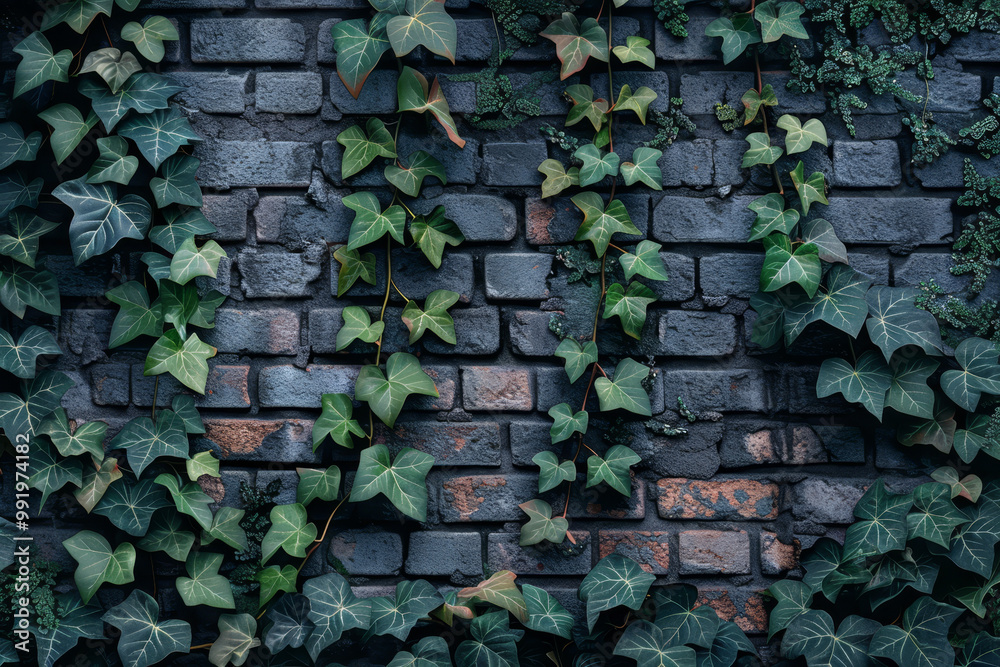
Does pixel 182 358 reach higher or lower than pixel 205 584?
higher

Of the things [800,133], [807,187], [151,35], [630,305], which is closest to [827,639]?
[630,305]

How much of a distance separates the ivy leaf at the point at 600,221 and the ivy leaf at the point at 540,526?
0.50m

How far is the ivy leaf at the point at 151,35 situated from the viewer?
108cm

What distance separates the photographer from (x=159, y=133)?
1081 millimetres

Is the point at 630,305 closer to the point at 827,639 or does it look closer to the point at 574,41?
the point at 574,41

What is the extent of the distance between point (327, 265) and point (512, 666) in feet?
2.70

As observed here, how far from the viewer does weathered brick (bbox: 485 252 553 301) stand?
1.12 metres

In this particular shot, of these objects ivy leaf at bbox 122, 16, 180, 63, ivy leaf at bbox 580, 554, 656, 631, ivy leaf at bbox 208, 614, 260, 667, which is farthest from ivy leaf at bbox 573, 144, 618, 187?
ivy leaf at bbox 208, 614, 260, 667

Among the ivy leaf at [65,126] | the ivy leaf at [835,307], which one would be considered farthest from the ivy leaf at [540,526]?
the ivy leaf at [65,126]

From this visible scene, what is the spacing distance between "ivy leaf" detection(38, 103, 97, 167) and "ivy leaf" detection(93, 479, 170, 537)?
0.63m

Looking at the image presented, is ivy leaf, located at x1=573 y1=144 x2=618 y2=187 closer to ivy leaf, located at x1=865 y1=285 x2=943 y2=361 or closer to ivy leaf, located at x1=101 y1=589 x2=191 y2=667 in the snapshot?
ivy leaf, located at x1=865 y1=285 x2=943 y2=361

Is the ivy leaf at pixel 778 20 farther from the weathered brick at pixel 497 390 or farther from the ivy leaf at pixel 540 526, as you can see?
the ivy leaf at pixel 540 526

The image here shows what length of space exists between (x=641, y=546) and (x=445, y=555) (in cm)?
38

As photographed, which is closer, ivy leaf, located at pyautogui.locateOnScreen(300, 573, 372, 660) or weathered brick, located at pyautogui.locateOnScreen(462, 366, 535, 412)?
ivy leaf, located at pyautogui.locateOnScreen(300, 573, 372, 660)
